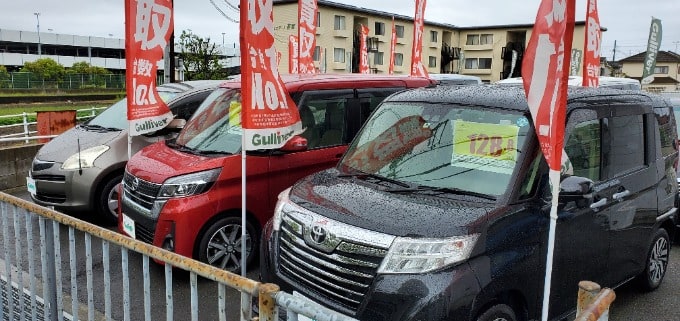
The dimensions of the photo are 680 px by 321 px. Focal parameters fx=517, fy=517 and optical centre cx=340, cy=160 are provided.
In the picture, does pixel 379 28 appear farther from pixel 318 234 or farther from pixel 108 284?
pixel 108 284

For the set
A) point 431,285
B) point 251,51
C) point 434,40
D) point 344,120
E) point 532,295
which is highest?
point 434,40

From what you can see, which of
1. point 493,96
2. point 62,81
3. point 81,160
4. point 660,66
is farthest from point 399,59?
point 493,96

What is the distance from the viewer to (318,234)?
3.12m

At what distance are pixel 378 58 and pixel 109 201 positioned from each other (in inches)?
1578

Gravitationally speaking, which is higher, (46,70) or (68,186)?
(46,70)

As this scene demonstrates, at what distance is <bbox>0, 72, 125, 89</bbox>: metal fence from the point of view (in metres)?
39.2

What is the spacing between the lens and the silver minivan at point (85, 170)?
21.5 feet

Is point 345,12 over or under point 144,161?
over

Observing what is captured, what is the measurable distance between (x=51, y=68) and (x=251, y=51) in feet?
154

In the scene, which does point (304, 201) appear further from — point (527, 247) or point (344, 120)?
point (344, 120)

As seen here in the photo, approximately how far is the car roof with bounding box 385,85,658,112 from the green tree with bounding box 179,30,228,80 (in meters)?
14.9

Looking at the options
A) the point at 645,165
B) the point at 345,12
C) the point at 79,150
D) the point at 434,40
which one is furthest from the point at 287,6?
the point at 645,165

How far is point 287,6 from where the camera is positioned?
39344 millimetres

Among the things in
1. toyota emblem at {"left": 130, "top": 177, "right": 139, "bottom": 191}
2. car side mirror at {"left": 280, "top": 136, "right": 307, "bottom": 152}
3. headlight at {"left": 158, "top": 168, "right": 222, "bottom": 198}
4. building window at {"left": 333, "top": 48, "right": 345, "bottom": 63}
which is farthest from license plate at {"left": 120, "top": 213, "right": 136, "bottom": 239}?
building window at {"left": 333, "top": 48, "right": 345, "bottom": 63}
